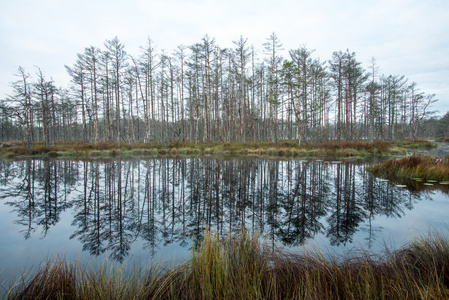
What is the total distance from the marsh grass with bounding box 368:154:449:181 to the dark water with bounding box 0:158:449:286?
1760 millimetres

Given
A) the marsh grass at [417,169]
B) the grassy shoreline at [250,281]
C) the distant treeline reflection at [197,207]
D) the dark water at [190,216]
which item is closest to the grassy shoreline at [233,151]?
the marsh grass at [417,169]

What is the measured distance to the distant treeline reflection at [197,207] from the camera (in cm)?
405

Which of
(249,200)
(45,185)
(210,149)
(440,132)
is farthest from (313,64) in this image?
(440,132)

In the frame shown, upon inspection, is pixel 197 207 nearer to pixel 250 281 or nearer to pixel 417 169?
pixel 250 281

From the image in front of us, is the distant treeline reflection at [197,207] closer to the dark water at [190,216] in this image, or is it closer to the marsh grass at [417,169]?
the dark water at [190,216]

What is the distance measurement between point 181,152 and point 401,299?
22.2 metres

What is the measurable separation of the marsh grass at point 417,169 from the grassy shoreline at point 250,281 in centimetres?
875

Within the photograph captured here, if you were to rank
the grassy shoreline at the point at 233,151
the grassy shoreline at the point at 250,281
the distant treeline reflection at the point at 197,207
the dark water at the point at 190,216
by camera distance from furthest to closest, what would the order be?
the grassy shoreline at the point at 233,151, the distant treeline reflection at the point at 197,207, the dark water at the point at 190,216, the grassy shoreline at the point at 250,281

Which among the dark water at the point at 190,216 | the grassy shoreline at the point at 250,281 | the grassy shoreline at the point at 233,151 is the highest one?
the grassy shoreline at the point at 233,151

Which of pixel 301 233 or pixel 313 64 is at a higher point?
pixel 313 64

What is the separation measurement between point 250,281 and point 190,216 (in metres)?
3.02

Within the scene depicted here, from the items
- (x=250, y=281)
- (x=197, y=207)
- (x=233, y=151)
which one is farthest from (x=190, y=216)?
(x=233, y=151)

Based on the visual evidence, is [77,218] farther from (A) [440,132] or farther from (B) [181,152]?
(A) [440,132]

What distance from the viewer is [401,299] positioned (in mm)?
1733
